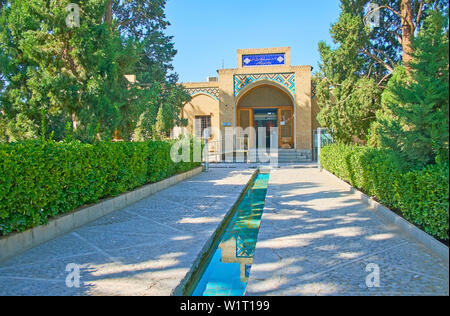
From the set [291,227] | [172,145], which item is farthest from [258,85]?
[291,227]

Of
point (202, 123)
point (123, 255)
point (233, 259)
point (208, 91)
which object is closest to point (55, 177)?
point (123, 255)

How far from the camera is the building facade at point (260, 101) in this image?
19.6 meters

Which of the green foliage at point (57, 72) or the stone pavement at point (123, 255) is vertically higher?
the green foliage at point (57, 72)

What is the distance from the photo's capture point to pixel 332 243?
441cm

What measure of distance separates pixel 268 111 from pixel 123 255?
A: 18.9 metres

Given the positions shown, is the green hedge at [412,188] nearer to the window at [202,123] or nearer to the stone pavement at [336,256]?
the stone pavement at [336,256]

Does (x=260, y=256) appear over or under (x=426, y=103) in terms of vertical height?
under

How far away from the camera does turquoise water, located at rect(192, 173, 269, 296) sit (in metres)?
3.72

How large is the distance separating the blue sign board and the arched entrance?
1587 mm

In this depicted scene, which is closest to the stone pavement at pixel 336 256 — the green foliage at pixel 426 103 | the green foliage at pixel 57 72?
the green foliage at pixel 426 103

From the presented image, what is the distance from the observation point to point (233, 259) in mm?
4625

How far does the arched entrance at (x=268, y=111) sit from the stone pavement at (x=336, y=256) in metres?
15.5

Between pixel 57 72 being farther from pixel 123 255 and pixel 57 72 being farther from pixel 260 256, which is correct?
pixel 260 256
